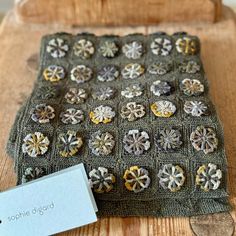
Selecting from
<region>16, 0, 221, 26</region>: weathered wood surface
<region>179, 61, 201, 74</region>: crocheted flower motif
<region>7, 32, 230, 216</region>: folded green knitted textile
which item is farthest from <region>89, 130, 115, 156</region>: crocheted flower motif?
<region>16, 0, 221, 26</region>: weathered wood surface

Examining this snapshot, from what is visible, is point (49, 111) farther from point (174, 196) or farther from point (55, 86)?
point (174, 196)

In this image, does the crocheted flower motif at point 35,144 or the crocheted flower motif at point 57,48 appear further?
the crocheted flower motif at point 57,48

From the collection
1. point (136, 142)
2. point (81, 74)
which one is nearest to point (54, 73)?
point (81, 74)

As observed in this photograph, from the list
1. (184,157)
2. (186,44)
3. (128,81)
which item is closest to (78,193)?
(184,157)

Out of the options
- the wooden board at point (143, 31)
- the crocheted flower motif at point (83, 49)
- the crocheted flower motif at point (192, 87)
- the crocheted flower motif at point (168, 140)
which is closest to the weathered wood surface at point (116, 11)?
the wooden board at point (143, 31)

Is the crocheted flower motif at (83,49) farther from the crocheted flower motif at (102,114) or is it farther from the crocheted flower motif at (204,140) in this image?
the crocheted flower motif at (204,140)

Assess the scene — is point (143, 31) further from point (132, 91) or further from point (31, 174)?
point (31, 174)
